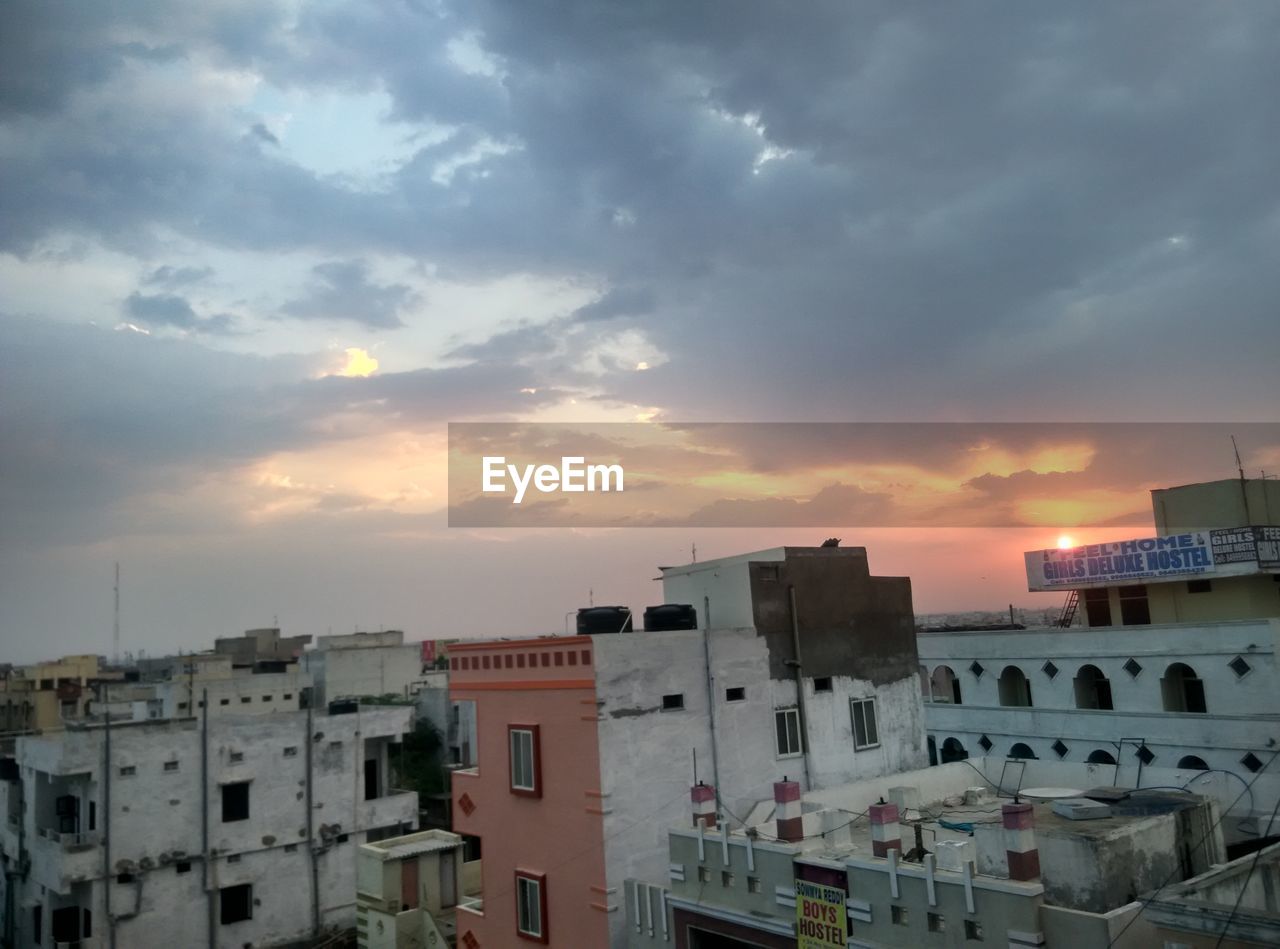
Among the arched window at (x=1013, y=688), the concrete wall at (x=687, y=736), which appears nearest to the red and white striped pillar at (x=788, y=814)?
the concrete wall at (x=687, y=736)

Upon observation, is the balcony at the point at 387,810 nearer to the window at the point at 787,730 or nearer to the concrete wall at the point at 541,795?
the concrete wall at the point at 541,795

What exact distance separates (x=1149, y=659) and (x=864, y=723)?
15986 mm

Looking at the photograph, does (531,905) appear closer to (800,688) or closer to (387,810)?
(800,688)

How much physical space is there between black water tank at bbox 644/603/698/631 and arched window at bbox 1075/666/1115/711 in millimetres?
21827

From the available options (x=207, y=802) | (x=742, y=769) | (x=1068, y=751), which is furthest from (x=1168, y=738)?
(x=207, y=802)

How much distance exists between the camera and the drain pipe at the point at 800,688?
26.0m

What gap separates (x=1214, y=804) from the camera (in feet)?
56.4

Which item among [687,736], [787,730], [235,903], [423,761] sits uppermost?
[687,736]

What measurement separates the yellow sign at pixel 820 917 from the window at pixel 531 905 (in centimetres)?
846

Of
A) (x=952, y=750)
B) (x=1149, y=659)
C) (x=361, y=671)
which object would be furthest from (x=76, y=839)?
(x=361, y=671)

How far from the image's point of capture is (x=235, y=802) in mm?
43625

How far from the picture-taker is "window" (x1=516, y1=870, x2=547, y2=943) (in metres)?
24.0

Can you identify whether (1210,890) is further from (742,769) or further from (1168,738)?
(1168,738)

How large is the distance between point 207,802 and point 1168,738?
134 feet
